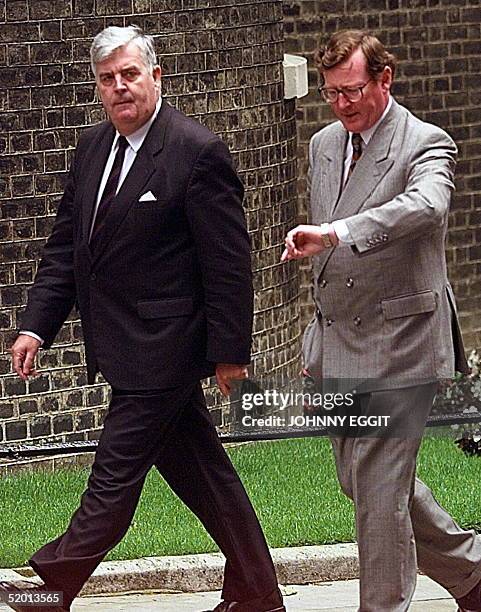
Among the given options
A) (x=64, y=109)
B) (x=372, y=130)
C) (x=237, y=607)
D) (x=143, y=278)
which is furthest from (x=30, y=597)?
(x=64, y=109)

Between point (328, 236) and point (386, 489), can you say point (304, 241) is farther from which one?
point (386, 489)

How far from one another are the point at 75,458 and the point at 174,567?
2856 millimetres

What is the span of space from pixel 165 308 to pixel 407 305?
A: 81 centimetres

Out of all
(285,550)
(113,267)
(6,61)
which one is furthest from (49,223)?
(113,267)

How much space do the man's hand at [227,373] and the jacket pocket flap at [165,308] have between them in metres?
0.22

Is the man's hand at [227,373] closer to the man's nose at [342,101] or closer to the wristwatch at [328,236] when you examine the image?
the wristwatch at [328,236]

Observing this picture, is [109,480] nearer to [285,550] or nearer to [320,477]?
A: [285,550]

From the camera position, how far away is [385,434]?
578 centimetres

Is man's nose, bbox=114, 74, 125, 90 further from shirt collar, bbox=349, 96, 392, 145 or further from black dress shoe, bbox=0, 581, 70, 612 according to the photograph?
black dress shoe, bbox=0, 581, 70, 612

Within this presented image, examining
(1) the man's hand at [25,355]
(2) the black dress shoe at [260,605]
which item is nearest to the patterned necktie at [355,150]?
(1) the man's hand at [25,355]

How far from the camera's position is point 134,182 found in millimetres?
6016

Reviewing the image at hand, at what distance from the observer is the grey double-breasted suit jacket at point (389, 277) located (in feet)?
18.8

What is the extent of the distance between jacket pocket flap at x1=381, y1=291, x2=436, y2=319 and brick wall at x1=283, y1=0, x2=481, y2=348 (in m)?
8.56

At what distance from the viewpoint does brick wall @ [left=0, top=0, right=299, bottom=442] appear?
31.3 feet
